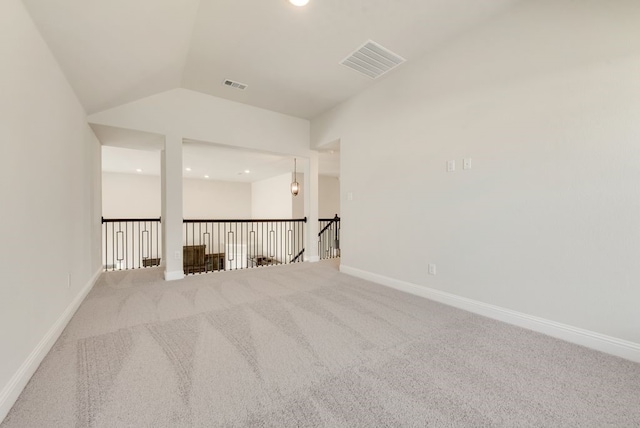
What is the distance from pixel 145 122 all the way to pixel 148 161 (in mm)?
4064

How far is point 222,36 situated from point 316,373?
3.26 metres

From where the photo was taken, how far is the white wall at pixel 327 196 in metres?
9.42

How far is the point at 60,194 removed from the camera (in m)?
2.19

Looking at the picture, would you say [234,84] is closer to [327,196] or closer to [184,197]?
[327,196]

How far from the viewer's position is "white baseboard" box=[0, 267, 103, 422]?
4.16 ft

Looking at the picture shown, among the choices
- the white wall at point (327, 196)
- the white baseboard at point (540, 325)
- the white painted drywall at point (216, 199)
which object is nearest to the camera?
the white baseboard at point (540, 325)

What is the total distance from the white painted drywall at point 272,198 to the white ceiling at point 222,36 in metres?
5.31

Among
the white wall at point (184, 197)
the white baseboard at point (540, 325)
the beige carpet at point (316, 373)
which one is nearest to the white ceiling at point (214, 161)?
the white wall at point (184, 197)

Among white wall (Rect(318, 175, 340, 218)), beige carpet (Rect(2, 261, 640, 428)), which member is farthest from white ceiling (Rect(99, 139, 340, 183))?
beige carpet (Rect(2, 261, 640, 428))

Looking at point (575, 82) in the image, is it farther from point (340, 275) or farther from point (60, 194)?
point (60, 194)

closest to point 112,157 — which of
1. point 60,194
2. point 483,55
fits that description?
point 60,194

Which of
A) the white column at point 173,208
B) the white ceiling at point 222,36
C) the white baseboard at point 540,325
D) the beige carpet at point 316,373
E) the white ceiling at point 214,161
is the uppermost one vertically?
the white ceiling at point 222,36

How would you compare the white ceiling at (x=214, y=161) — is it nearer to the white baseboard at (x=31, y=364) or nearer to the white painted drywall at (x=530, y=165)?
the white painted drywall at (x=530, y=165)

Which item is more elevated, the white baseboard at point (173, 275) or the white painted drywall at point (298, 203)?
the white painted drywall at point (298, 203)
